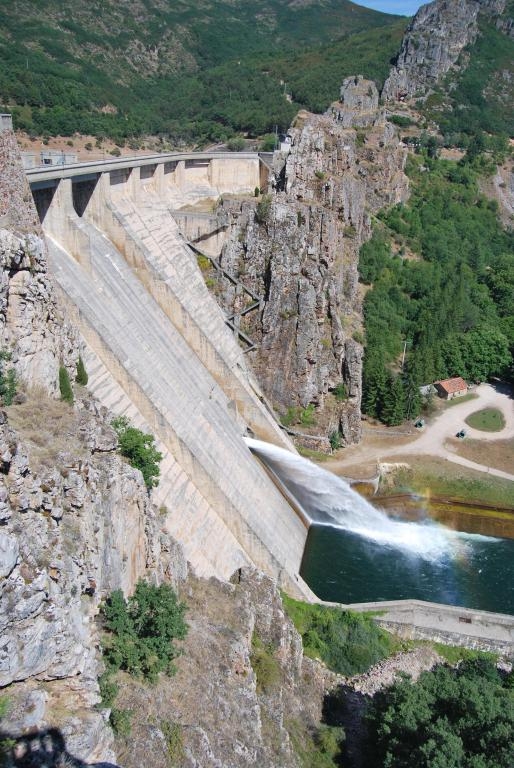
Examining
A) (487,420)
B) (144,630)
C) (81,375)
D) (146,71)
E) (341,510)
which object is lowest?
(487,420)

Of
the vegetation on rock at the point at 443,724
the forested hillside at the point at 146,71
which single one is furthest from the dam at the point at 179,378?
the forested hillside at the point at 146,71

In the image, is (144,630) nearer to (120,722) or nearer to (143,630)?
(143,630)

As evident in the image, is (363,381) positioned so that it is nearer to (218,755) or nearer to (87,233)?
(87,233)

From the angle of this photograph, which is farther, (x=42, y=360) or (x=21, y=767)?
(x=42, y=360)

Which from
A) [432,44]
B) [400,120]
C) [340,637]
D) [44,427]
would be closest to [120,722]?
[44,427]

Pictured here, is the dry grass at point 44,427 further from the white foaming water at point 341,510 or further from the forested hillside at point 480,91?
the forested hillside at point 480,91

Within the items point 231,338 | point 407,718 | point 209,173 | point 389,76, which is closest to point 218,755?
point 407,718
